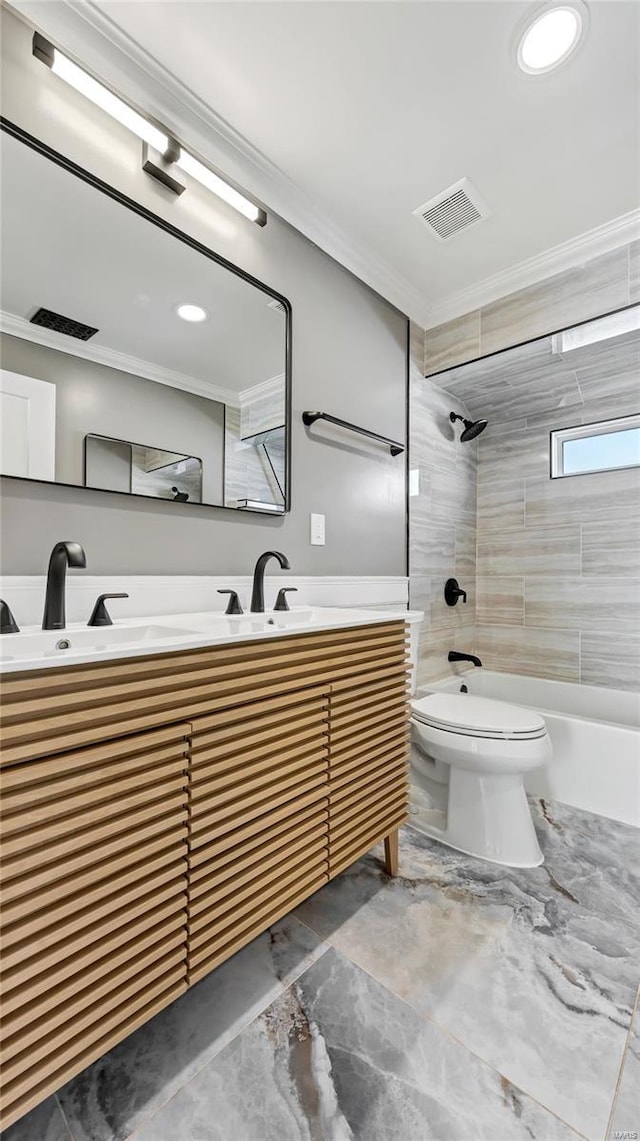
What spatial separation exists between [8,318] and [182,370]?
463 millimetres

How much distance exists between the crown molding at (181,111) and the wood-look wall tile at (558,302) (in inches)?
25.6

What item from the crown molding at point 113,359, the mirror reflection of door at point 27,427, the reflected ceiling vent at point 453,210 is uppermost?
the reflected ceiling vent at point 453,210

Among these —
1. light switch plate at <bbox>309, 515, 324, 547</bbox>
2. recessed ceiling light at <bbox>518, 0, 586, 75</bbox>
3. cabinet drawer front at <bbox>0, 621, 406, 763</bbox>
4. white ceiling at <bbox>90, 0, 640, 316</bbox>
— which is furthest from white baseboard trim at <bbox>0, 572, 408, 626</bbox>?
recessed ceiling light at <bbox>518, 0, 586, 75</bbox>

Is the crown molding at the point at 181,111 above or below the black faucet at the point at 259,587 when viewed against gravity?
above

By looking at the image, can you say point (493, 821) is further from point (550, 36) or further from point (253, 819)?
point (550, 36)

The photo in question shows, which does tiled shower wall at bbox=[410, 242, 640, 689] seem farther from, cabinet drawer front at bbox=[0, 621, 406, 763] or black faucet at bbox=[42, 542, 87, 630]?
black faucet at bbox=[42, 542, 87, 630]

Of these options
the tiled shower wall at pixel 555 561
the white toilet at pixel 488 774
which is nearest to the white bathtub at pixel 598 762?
the tiled shower wall at pixel 555 561

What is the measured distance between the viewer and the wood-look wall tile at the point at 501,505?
2.90m

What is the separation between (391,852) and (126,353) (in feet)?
5.57

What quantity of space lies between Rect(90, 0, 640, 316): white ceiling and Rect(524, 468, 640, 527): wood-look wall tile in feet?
3.95

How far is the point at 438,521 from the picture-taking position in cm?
267

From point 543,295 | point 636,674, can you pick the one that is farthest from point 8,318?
point 636,674

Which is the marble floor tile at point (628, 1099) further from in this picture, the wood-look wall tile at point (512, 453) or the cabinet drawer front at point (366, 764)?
the wood-look wall tile at point (512, 453)

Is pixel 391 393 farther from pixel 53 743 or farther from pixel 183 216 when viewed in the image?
pixel 53 743
